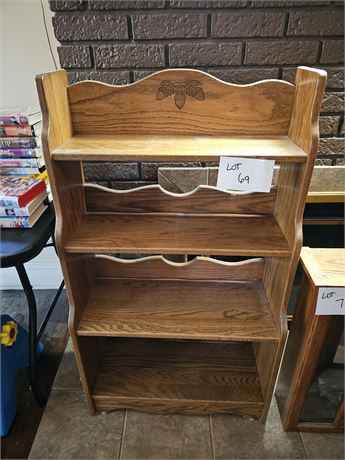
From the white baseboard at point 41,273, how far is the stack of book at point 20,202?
63 cm

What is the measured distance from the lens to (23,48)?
1.23m

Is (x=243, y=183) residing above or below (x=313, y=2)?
below

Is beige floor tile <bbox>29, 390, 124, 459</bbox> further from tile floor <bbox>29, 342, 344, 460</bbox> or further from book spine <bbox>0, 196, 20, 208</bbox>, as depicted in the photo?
book spine <bbox>0, 196, 20, 208</bbox>

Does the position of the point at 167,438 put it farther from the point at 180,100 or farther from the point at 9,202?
the point at 180,100

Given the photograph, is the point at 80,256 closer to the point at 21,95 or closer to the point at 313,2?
the point at 21,95

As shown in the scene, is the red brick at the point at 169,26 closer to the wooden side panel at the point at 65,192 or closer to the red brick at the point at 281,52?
the red brick at the point at 281,52

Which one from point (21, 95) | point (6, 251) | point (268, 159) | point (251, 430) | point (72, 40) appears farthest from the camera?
point (21, 95)

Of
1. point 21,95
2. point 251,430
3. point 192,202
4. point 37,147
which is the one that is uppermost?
point 21,95

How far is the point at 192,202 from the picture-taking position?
104cm

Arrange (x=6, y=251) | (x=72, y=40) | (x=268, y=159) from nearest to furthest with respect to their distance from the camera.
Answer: (x=268, y=159)
(x=6, y=251)
(x=72, y=40)

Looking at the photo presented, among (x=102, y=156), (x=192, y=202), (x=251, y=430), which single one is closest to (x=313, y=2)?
(x=192, y=202)

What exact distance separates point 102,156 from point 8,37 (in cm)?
86

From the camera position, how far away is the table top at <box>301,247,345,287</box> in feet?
2.93

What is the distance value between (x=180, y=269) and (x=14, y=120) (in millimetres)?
766
